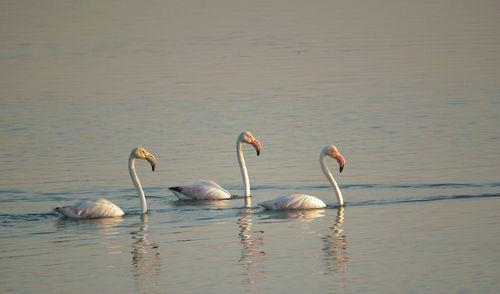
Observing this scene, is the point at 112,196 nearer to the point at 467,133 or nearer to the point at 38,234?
the point at 38,234

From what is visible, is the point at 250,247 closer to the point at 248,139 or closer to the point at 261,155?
the point at 248,139

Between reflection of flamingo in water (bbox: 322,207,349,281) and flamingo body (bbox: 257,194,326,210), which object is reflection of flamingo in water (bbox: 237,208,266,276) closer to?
flamingo body (bbox: 257,194,326,210)

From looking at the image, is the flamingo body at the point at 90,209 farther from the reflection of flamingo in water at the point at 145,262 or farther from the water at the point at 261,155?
the reflection of flamingo in water at the point at 145,262

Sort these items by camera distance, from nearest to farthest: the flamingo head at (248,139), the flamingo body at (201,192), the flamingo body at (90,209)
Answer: the flamingo body at (90,209) → the flamingo body at (201,192) → the flamingo head at (248,139)

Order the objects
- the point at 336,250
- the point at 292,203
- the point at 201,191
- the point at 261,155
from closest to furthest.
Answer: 1. the point at 336,250
2. the point at 292,203
3. the point at 201,191
4. the point at 261,155

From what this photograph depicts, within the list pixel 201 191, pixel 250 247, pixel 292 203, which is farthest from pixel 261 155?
pixel 250 247

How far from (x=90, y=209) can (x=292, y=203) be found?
3.57 meters

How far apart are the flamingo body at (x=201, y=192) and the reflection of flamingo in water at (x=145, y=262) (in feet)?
9.03

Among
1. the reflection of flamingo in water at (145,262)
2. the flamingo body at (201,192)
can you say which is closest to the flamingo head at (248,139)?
the flamingo body at (201,192)

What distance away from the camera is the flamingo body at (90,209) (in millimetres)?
16984

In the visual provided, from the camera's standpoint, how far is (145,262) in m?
13.7

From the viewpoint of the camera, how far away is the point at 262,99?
106 ft

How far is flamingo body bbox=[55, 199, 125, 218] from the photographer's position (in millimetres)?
16984

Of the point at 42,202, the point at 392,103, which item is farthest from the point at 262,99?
the point at 42,202
